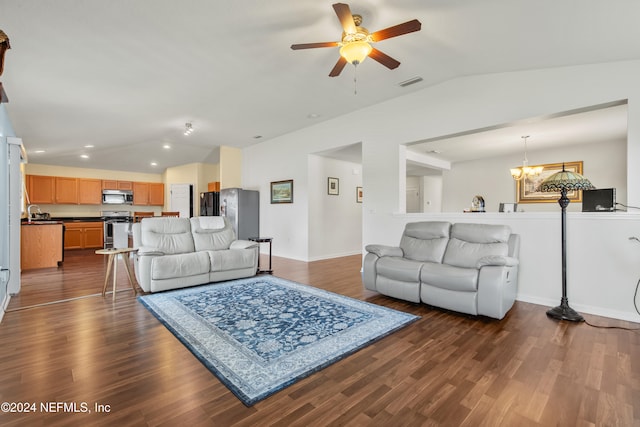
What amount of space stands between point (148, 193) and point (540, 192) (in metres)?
10.6

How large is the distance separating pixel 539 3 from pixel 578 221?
221cm

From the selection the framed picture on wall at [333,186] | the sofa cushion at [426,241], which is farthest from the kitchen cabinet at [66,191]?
the sofa cushion at [426,241]

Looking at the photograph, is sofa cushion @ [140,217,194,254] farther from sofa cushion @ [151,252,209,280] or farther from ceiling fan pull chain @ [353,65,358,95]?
ceiling fan pull chain @ [353,65,358,95]

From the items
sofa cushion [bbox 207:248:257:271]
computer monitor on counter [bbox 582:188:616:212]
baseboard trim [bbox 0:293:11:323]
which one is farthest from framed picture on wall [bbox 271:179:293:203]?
computer monitor on counter [bbox 582:188:616:212]

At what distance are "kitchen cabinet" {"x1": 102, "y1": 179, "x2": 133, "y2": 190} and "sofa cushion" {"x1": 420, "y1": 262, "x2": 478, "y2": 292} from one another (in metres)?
9.36

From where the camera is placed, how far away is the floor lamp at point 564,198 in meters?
2.92

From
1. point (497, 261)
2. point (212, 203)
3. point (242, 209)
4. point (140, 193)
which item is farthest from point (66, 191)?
point (497, 261)

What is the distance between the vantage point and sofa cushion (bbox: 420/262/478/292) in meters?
2.89

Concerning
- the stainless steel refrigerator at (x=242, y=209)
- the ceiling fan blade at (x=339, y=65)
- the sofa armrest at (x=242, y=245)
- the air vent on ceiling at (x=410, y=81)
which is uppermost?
the air vent on ceiling at (x=410, y=81)

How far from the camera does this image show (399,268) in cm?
338

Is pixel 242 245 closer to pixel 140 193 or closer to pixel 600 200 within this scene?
pixel 600 200

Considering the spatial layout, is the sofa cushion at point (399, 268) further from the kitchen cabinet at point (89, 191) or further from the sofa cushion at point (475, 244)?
the kitchen cabinet at point (89, 191)

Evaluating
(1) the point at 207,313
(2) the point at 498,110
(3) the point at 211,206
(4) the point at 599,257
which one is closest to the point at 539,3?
(2) the point at 498,110

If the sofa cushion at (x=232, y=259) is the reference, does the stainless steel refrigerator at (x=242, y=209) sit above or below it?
above
